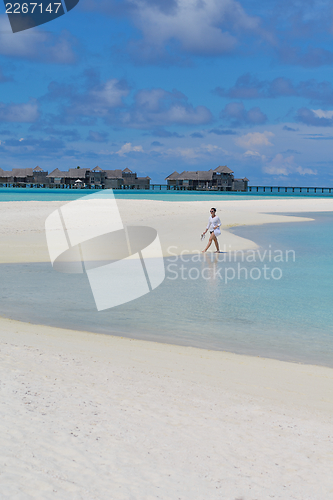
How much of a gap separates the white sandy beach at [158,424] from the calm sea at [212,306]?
0.97 meters

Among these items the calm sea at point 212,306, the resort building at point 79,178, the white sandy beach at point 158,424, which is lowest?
the calm sea at point 212,306

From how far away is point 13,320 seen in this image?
859cm

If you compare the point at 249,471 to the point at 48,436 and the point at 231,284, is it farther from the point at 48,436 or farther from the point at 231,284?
the point at 231,284

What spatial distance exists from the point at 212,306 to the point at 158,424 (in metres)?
6.09

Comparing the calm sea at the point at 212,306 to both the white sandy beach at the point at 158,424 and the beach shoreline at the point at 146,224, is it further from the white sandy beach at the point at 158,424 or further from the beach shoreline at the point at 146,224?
the beach shoreline at the point at 146,224

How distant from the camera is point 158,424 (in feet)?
14.1

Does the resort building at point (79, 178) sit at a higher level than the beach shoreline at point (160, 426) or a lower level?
higher

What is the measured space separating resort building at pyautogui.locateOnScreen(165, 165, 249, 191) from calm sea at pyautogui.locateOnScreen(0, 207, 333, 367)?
461ft

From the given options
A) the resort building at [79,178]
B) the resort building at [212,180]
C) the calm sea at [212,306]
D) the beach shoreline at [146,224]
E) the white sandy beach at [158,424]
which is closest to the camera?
the white sandy beach at [158,424]

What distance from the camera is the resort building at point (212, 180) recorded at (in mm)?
155125

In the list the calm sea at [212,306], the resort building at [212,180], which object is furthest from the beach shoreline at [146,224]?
the resort building at [212,180]

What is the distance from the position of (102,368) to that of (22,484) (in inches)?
104

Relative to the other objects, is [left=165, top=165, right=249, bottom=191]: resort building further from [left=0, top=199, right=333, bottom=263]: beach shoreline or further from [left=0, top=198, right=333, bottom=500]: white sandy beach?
[left=0, top=198, right=333, bottom=500]: white sandy beach

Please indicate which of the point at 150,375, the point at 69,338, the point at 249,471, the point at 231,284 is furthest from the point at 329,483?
the point at 231,284
